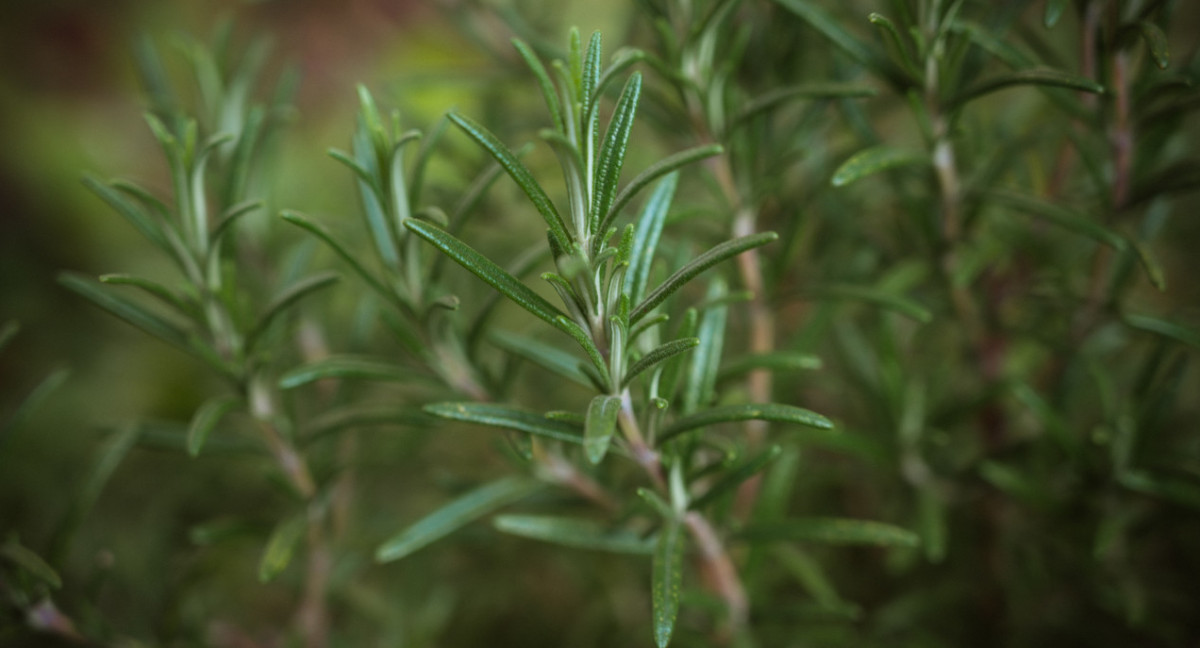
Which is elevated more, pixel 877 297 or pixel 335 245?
pixel 335 245

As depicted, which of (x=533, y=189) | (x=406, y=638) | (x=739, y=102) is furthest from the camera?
(x=406, y=638)

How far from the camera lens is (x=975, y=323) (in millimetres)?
679

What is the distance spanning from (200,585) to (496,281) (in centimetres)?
59

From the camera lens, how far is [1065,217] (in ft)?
1.73

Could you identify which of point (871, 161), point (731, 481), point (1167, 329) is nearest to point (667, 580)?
point (731, 481)

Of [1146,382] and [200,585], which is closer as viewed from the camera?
[1146,382]

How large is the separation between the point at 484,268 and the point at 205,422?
253mm

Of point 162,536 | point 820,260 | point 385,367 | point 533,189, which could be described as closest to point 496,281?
point 533,189

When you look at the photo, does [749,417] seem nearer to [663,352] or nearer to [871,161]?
[663,352]

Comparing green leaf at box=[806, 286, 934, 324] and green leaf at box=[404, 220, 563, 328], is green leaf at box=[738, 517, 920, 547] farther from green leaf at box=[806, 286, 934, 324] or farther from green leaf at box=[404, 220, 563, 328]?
green leaf at box=[404, 220, 563, 328]

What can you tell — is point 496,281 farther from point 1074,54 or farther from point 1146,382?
point 1074,54

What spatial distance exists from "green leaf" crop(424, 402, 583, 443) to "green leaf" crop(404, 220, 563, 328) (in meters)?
0.08

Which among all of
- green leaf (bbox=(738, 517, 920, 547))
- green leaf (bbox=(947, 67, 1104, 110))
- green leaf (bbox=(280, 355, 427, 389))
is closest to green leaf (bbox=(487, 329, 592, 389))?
green leaf (bbox=(280, 355, 427, 389))

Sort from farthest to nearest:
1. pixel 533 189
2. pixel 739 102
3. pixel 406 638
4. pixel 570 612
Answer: pixel 570 612, pixel 406 638, pixel 739 102, pixel 533 189
